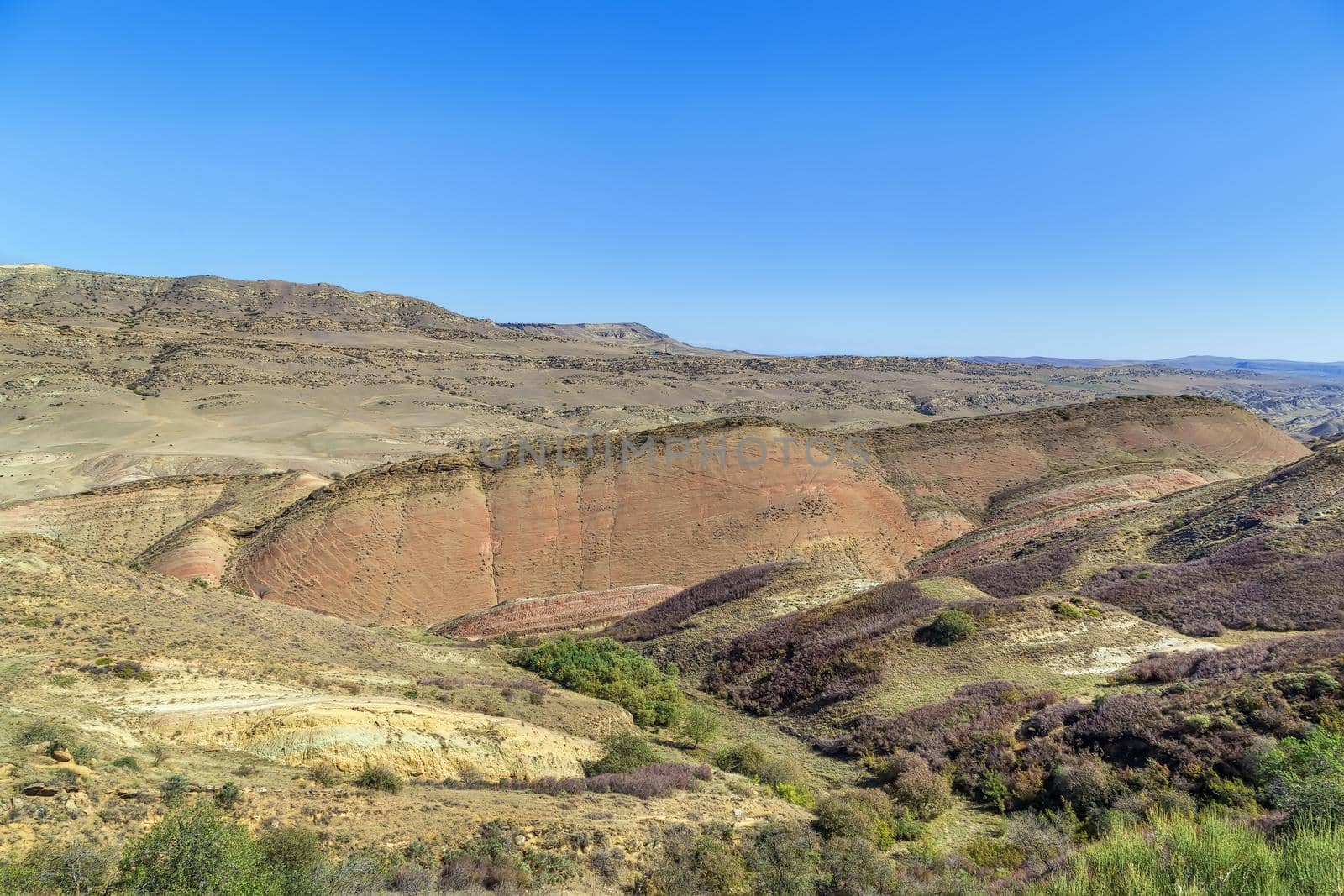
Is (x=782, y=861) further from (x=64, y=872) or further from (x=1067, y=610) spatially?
(x=1067, y=610)

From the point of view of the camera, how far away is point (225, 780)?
865 centimetres

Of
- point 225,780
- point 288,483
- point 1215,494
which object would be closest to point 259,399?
point 288,483

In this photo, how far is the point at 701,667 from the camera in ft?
67.7

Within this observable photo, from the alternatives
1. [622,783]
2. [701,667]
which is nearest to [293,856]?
[622,783]

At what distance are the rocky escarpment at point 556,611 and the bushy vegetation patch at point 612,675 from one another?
557 cm

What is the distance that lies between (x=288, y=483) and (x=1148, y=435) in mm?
50571

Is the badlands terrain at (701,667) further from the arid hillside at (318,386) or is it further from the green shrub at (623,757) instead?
the arid hillside at (318,386)

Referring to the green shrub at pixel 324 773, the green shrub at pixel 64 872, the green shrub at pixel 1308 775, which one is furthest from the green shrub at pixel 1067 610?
the green shrub at pixel 64 872

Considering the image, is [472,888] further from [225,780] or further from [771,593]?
[771,593]

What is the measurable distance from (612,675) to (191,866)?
12518 millimetres

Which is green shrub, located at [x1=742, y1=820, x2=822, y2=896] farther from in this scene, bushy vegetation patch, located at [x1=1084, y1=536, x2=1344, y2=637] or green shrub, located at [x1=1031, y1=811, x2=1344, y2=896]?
A: bushy vegetation patch, located at [x1=1084, y1=536, x2=1344, y2=637]

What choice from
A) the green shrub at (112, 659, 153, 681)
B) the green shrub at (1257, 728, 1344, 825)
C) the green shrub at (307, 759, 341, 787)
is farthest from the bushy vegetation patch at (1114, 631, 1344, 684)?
the green shrub at (112, 659, 153, 681)

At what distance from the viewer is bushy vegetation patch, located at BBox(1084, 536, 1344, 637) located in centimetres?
1669

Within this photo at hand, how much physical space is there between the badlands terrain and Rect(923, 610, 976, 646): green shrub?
0.26ft
